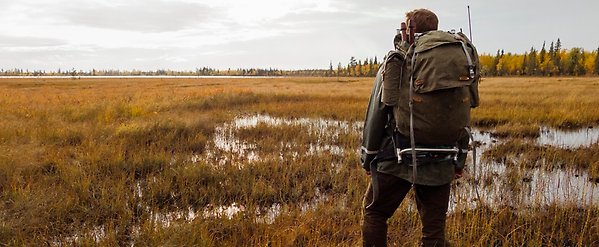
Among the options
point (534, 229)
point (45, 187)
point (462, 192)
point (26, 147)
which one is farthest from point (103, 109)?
point (534, 229)

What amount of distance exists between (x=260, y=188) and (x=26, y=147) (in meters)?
5.34

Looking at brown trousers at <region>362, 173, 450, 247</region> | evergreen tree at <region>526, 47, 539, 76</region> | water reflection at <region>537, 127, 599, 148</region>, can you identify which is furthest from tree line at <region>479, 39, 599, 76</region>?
brown trousers at <region>362, 173, 450, 247</region>

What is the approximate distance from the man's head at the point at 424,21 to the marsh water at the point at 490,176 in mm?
1177

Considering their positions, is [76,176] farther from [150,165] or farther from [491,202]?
[491,202]

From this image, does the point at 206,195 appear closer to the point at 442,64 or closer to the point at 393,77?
the point at 393,77

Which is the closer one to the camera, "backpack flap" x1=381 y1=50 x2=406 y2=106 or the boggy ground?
"backpack flap" x1=381 y1=50 x2=406 y2=106

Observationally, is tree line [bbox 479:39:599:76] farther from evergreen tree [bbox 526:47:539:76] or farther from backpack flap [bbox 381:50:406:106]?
backpack flap [bbox 381:50:406:106]

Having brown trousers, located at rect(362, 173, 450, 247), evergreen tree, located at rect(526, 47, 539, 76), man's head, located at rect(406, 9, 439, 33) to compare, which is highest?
evergreen tree, located at rect(526, 47, 539, 76)

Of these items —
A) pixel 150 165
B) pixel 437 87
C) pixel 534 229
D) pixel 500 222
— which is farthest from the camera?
pixel 150 165

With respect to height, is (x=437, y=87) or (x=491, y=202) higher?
(x=437, y=87)

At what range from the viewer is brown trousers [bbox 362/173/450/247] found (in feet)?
8.49

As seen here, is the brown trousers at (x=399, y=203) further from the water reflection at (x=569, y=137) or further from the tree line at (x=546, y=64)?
the tree line at (x=546, y=64)

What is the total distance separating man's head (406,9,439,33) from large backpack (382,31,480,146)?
0.31 ft

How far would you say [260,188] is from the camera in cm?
558
